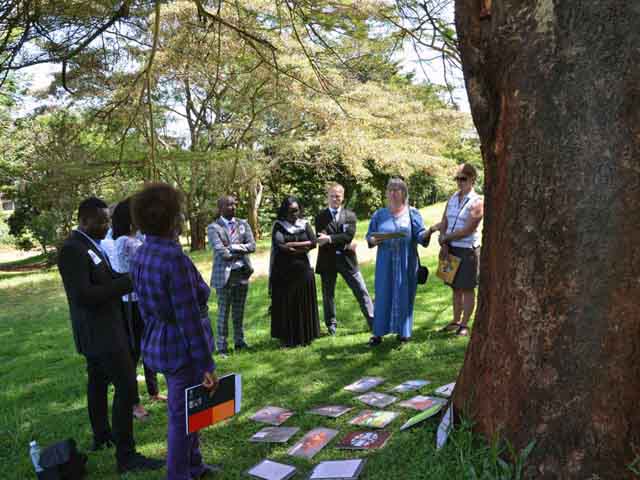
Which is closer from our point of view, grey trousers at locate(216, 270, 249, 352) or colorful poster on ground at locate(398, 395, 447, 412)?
colorful poster on ground at locate(398, 395, 447, 412)

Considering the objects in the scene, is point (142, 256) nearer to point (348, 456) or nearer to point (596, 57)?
point (348, 456)

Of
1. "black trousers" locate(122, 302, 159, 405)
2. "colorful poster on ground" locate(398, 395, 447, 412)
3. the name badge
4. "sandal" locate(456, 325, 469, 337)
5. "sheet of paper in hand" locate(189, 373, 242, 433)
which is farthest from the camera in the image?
"sandal" locate(456, 325, 469, 337)

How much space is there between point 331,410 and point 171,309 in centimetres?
187

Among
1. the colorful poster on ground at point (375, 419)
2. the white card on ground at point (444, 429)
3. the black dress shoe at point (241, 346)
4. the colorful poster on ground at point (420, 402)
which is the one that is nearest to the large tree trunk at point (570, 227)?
the white card on ground at point (444, 429)

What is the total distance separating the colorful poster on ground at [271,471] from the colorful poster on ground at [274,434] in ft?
1.05

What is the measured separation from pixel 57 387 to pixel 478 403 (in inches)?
179

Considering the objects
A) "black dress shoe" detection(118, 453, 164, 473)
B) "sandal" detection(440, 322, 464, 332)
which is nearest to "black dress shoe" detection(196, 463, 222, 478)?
"black dress shoe" detection(118, 453, 164, 473)

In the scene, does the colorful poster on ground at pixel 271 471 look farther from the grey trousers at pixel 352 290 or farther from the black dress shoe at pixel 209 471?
the grey trousers at pixel 352 290

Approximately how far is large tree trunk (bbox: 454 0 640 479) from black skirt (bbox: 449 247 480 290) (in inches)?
125

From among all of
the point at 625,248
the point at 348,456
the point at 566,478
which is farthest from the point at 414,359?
the point at 625,248

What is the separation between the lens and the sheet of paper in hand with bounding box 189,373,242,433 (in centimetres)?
269

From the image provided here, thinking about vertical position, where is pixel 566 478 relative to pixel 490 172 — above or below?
below

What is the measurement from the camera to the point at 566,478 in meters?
2.55

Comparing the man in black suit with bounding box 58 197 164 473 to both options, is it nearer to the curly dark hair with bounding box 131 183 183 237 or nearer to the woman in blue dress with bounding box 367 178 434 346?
the curly dark hair with bounding box 131 183 183 237
